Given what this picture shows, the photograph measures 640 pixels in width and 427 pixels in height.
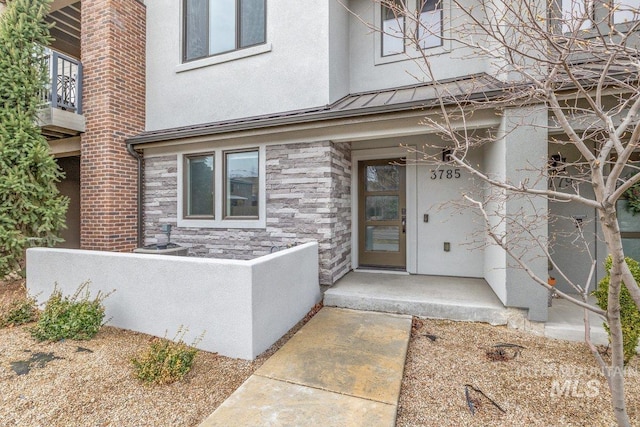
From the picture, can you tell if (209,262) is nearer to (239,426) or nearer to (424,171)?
(239,426)

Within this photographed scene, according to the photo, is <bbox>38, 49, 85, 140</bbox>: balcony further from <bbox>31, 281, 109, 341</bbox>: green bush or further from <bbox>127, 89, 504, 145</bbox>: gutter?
<bbox>31, 281, 109, 341</bbox>: green bush

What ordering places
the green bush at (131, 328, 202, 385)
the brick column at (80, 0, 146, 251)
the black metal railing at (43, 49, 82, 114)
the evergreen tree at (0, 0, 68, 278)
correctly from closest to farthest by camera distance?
the green bush at (131, 328, 202, 385) → the evergreen tree at (0, 0, 68, 278) → the black metal railing at (43, 49, 82, 114) → the brick column at (80, 0, 146, 251)

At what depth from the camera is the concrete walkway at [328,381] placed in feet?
8.06

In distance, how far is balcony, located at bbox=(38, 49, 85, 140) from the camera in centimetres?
615

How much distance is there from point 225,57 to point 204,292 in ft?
16.0

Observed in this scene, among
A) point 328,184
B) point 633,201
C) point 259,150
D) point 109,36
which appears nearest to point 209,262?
point 328,184

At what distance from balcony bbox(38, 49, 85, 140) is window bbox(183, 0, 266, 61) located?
7.99 ft

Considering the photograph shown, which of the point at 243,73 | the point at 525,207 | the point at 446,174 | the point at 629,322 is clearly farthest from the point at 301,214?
the point at 629,322

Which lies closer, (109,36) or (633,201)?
(633,201)

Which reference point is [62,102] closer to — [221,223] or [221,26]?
[221,26]

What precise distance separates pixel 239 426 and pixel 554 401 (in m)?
2.71

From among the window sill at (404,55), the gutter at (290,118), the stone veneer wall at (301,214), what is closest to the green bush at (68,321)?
the stone veneer wall at (301,214)

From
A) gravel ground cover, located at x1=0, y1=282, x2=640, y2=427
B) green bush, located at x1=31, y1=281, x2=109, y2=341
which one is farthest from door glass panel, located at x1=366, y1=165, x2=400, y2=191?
green bush, located at x1=31, y1=281, x2=109, y2=341

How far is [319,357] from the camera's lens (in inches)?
133
